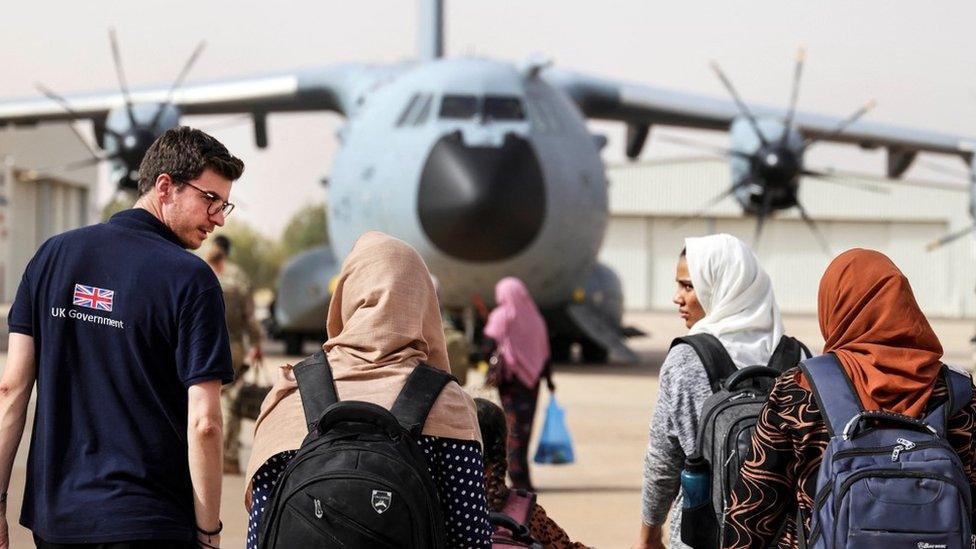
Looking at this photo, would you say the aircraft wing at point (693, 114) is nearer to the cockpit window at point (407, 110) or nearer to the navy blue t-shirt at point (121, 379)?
the cockpit window at point (407, 110)

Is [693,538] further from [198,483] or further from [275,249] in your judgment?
[275,249]

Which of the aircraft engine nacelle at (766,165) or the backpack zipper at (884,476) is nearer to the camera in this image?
the backpack zipper at (884,476)

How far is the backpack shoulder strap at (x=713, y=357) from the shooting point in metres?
3.40

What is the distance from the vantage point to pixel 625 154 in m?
19.7

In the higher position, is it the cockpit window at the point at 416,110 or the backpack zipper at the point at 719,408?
the cockpit window at the point at 416,110

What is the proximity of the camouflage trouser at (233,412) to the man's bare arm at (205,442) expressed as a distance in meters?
5.06

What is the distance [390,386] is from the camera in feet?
8.50

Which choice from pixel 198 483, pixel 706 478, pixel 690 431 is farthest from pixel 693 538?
pixel 198 483

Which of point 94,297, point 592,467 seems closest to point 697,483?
point 94,297

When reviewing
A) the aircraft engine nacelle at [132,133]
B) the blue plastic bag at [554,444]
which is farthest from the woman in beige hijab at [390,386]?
the aircraft engine nacelle at [132,133]

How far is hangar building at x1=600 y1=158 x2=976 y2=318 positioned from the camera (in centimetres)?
4300

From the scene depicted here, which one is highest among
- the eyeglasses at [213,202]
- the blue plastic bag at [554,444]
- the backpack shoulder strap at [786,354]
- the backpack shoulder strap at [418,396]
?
the eyeglasses at [213,202]

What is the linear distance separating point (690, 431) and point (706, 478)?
0.28m

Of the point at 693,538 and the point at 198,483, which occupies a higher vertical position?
the point at 198,483
